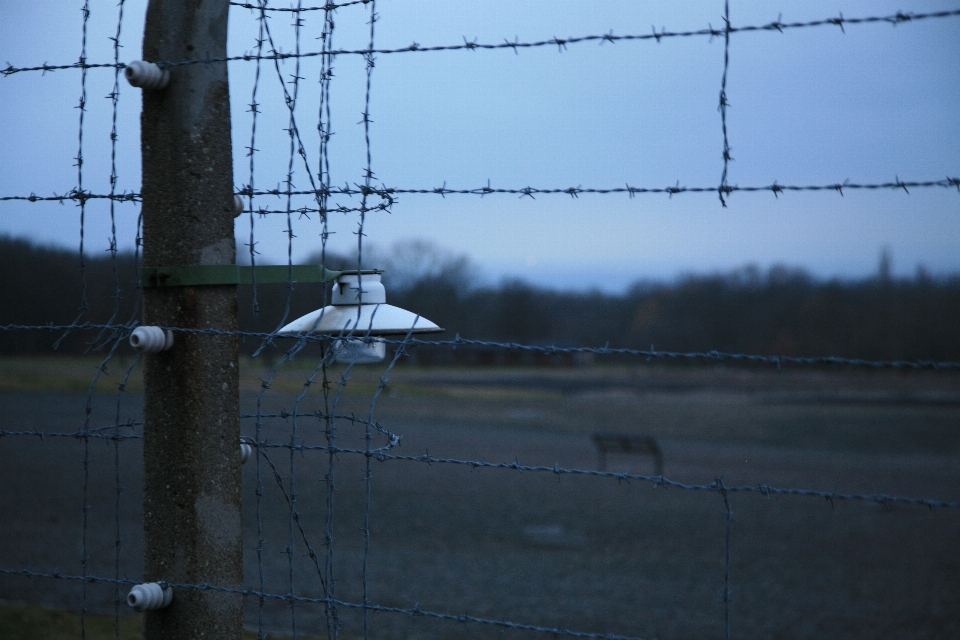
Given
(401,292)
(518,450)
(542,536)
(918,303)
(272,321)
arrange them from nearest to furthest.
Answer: (272,321) < (542,536) < (518,450) < (401,292) < (918,303)

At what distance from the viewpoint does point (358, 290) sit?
2818 millimetres

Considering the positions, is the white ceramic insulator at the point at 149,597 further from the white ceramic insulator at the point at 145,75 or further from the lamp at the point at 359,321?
the white ceramic insulator at the point at 145,75

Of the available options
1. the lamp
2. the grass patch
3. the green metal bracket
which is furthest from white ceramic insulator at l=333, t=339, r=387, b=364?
the grass patch

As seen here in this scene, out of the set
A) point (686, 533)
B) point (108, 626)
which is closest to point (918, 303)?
point (686, 533)

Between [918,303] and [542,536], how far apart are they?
68073mm

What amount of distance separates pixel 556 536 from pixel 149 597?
982 cm

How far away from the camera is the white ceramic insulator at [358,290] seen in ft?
9.30

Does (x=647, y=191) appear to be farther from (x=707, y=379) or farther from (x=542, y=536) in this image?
(x=707, y=379)

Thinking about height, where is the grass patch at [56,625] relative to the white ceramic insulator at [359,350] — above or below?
below

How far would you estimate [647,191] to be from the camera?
8.70ft

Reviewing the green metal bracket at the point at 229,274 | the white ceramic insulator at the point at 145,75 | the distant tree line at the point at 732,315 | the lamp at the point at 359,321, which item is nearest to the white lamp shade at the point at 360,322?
the lamp at the point at 359,321

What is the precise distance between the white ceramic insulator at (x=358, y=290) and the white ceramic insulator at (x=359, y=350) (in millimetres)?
145

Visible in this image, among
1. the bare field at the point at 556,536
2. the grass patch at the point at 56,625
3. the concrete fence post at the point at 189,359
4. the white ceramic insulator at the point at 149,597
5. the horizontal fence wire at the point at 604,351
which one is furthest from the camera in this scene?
the bare field at the point at 556,536

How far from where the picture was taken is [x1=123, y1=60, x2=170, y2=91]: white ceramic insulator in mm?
2670
